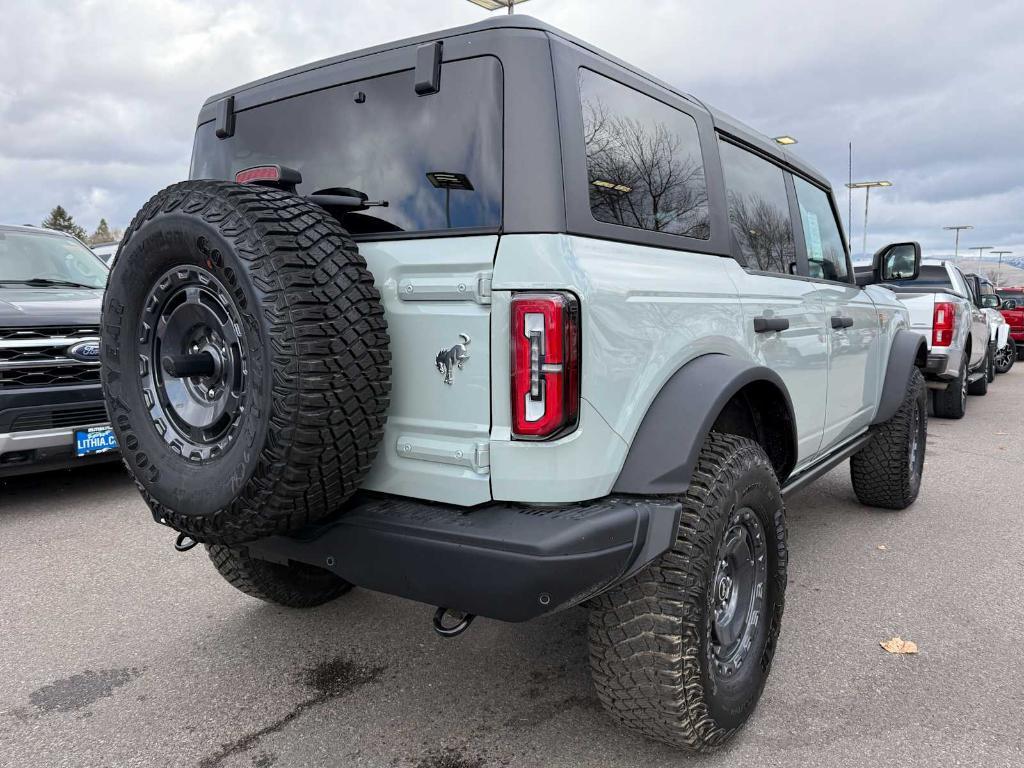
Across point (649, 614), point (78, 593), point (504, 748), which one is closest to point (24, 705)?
point (78, 593)

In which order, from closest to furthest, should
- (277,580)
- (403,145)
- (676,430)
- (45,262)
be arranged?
(676,430), (403,145), (277,580), (45,262)

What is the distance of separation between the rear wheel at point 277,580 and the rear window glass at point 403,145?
1.38m

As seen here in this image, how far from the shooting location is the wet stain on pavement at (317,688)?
7.68 ft

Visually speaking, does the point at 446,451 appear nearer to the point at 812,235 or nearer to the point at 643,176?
the point at 643,176

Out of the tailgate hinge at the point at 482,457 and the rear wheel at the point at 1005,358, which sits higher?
the tailgate hinge at the point at 482,457

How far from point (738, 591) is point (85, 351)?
415 cm

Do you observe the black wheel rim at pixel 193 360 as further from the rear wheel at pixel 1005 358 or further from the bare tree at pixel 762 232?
the rear wheel at pixel 1005 358

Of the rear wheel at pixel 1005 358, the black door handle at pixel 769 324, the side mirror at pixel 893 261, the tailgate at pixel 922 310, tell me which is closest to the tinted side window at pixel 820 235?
the side mirror at pixel 893 261

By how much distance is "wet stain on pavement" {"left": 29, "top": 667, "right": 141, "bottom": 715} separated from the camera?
259 cm

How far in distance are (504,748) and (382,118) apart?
1930 millimetres

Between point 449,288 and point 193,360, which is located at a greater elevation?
point 449,288

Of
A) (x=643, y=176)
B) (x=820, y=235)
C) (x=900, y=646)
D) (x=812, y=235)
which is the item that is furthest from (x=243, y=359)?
(x=820, y=235)

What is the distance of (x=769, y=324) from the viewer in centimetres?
279

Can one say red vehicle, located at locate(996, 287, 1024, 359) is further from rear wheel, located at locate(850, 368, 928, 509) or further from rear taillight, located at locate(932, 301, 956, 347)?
rear wheel, located at locate(850, 368, 928, 509)
